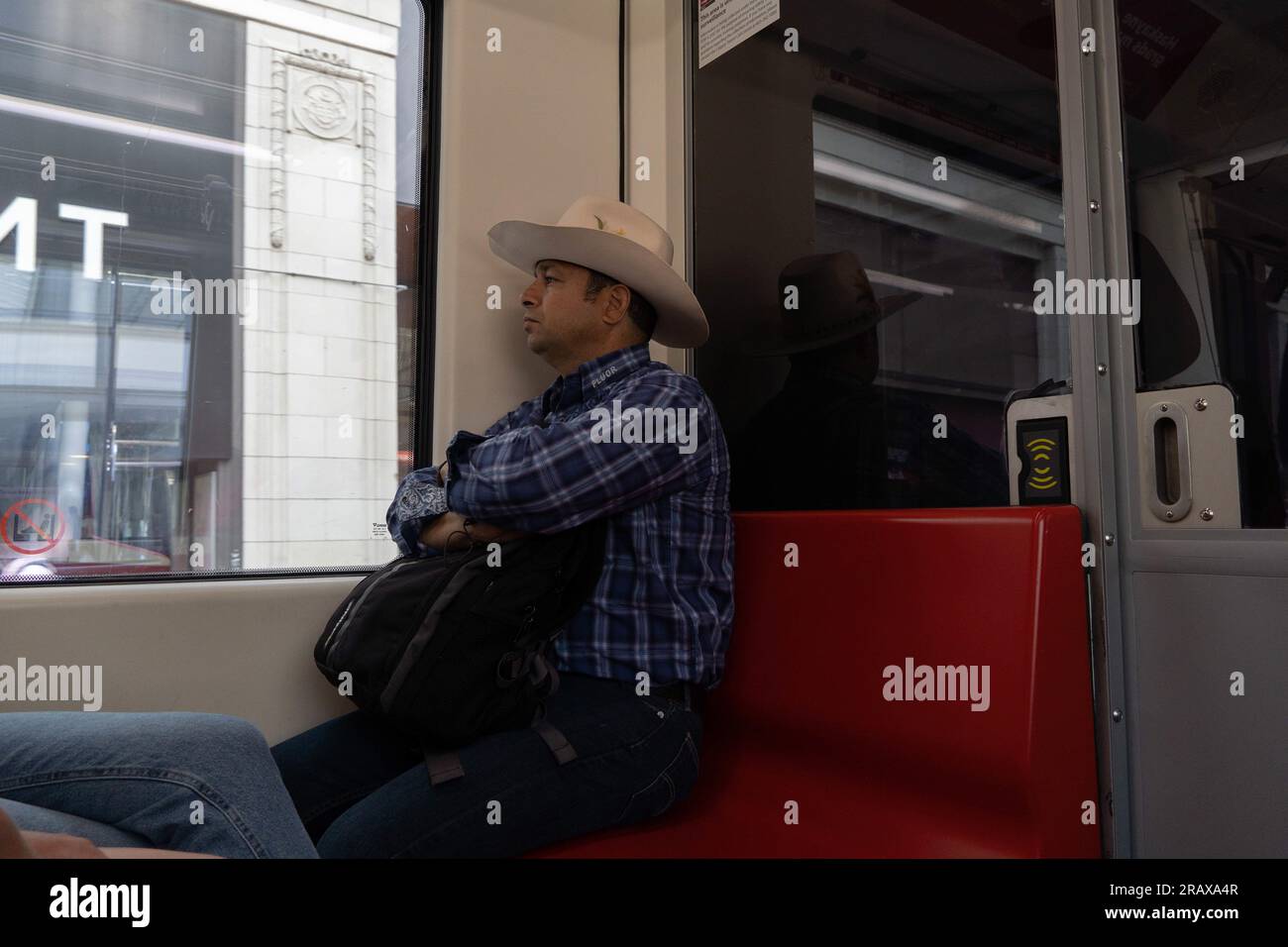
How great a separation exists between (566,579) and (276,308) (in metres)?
0.92

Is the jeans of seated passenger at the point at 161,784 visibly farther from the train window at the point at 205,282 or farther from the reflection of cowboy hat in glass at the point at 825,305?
the reflection of cowboy hat in glass at the point at 825,305

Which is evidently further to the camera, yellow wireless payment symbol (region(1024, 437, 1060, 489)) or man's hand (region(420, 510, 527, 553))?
man's hand (region(420, 510, 527, 553))

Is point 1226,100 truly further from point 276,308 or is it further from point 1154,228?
point 276,308

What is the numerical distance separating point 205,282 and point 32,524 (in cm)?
58

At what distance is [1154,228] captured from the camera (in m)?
1.42

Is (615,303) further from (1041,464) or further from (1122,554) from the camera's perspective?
(1122,554)

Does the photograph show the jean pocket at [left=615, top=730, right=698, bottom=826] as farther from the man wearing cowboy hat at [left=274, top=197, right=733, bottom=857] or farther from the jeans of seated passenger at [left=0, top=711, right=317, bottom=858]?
the jeans of seated passenger at [left=0, top=711, right=317, bottom=858]

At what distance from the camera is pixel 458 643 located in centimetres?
151

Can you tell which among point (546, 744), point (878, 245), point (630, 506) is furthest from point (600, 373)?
point (546, 744)

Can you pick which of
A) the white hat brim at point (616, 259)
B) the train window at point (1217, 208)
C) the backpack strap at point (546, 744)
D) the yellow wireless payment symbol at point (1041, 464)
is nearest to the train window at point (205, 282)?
the white hat brim at point (616, 259)

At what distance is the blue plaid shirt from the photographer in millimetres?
1595

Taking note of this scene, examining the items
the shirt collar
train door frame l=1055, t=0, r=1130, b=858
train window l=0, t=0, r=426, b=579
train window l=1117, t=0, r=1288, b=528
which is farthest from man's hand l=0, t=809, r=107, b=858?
train window l=1117, t=0, r=1288, b=528

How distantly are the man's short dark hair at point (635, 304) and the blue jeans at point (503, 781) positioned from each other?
0.79m
